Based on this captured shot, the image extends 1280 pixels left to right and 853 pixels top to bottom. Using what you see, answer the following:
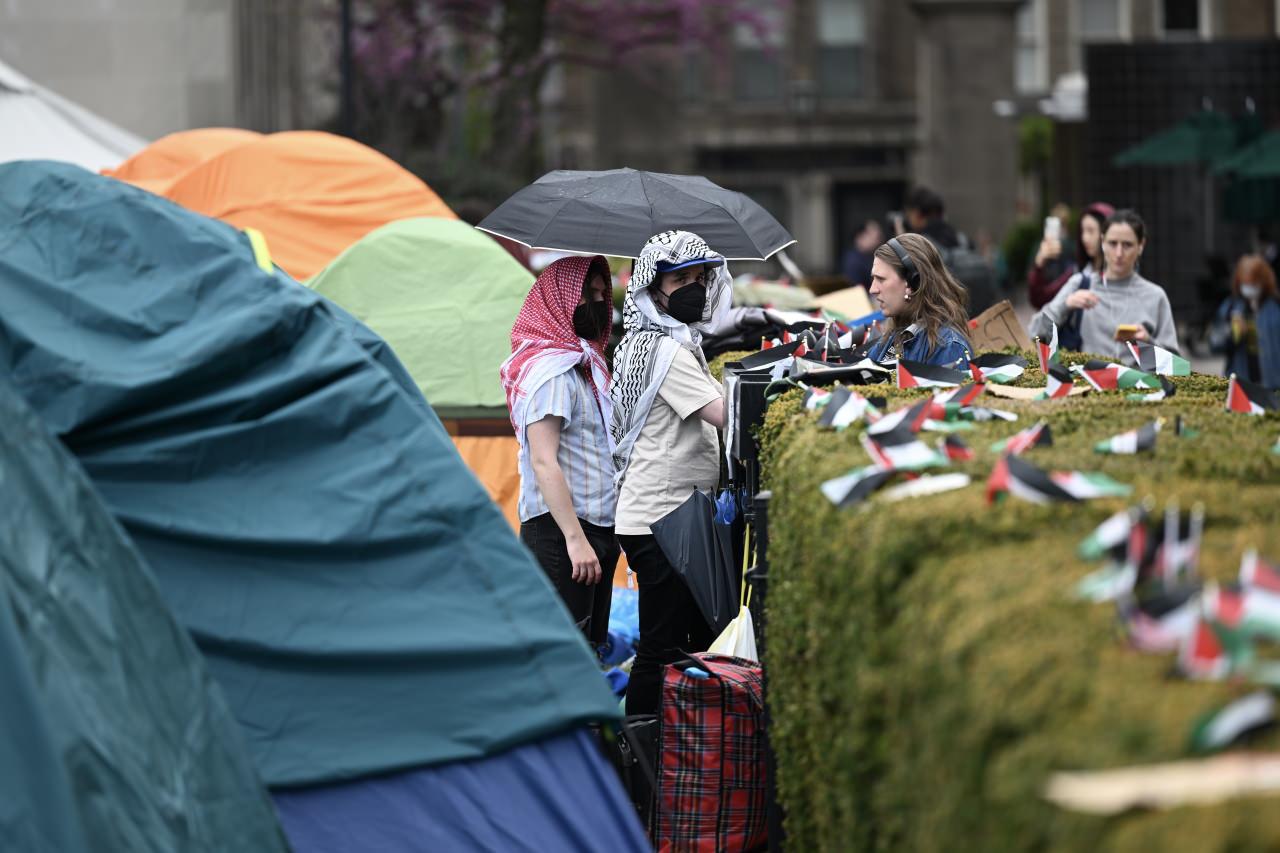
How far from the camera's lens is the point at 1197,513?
9.92 ft

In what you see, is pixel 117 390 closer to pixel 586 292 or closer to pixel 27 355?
pixel 27 355

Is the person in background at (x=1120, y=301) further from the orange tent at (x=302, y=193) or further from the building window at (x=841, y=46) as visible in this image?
the building window at (x=841, y=46)

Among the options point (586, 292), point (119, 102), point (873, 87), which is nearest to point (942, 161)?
point (873, 87)

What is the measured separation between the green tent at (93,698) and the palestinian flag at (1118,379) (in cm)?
301

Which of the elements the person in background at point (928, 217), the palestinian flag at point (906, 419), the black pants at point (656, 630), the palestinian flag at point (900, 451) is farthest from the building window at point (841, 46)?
the palestinian flag at point (900, 451)

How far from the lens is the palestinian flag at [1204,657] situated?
8.05ft

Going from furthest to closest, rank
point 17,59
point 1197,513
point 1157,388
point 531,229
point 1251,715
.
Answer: point 17,59 → point 531,229 → point 1157,388 → point 1197,513 → point 1251,715

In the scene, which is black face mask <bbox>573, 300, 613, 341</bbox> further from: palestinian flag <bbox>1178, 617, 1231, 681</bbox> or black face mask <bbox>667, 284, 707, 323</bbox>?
palestinian flag <bbox>1178, 617, 1231, 681</bbox>

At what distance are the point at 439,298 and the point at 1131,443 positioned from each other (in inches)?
255

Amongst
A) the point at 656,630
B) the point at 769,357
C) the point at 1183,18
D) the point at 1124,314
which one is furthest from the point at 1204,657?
the point at 1183,18

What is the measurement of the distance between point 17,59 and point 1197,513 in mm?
19580

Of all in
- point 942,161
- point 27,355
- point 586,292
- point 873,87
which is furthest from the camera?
point 873,87

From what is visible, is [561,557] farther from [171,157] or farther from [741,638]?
[171,157]

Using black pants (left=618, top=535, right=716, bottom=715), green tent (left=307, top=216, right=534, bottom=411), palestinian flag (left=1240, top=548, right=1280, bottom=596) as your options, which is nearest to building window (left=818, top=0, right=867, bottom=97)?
green tent (left=307, top=216, right=534, bottom=411)
